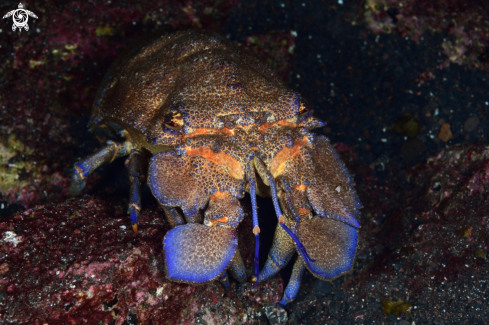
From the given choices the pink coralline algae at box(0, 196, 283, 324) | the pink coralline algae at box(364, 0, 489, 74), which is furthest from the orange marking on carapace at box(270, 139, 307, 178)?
the pink coralline algae at box(364, 0, 489, 74)

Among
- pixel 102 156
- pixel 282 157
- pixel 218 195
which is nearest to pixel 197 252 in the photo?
pixel 218 195

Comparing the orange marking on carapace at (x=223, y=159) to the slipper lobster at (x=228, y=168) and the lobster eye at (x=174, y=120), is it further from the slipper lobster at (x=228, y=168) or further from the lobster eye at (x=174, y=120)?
the lobster eye at (x=174, y=120)

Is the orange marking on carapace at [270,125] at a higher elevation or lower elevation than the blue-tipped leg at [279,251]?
higher

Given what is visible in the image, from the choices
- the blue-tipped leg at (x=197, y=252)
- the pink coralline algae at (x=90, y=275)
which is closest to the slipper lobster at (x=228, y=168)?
the blue-tipped leg at (x=197, y=252)

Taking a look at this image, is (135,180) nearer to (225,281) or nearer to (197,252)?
(197,252)

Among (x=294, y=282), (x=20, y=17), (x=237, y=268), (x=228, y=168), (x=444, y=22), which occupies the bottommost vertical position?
(x=294, y=282)

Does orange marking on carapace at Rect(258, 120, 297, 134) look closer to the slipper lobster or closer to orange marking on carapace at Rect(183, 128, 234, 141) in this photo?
the slipper lobster

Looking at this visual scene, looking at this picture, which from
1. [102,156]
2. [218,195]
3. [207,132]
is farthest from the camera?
[102,156]
